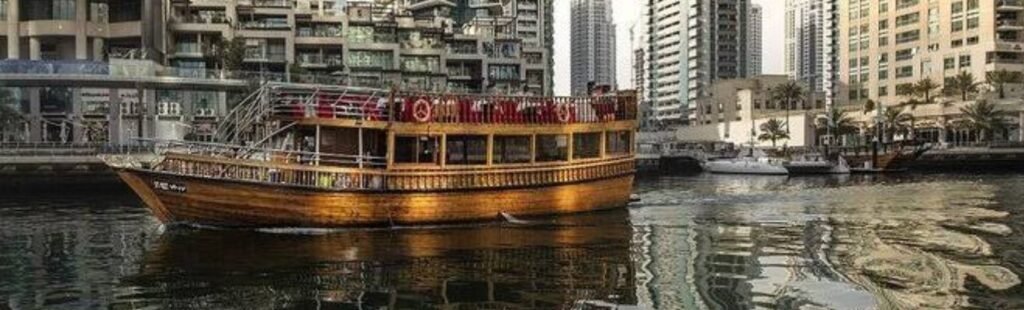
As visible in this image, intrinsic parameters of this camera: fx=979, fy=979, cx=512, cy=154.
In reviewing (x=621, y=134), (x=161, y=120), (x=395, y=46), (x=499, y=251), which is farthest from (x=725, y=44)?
(x=499, y=251)

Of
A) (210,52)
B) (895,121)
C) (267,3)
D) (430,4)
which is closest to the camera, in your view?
(210,52)

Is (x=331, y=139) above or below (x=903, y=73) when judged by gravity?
below

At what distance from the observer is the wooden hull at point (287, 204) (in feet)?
78.6

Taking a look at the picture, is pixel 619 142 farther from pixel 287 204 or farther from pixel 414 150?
pixel 287 204

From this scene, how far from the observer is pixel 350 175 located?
24.6 m

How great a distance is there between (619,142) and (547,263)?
13651 mm

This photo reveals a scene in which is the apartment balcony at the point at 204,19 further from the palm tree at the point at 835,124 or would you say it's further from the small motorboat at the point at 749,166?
the palm tree at the point at 835,124

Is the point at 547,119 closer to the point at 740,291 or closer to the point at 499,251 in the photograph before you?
the point at 499,251

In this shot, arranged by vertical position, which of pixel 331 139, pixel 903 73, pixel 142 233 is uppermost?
pixel 903 73

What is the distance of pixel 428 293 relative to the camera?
15.6 meters

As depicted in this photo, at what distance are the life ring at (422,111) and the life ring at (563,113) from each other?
15.4ft

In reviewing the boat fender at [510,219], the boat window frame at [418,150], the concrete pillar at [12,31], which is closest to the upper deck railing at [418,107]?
the boat window frame at [418,150]

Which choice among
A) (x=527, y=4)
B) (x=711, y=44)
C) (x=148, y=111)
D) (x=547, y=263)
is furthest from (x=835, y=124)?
(x=711, y=44)

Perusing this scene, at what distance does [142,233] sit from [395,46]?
67.0m
